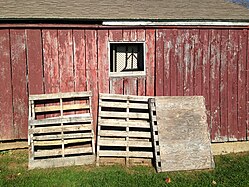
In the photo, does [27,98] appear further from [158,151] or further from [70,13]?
[158,151]

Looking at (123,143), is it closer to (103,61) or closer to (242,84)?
(103,61)

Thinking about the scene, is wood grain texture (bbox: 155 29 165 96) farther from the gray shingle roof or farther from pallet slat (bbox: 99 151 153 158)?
pallet slat (bbox: 99 151 153 158)

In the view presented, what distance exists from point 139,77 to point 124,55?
0.63 m

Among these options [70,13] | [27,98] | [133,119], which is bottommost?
[133,119]

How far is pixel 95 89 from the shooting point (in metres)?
7.29

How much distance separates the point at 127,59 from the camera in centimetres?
754

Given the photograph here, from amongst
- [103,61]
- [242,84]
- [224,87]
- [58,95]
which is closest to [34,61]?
[58,95]

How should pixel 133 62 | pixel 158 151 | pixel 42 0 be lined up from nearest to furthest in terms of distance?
pixel 158 151 < pixel 133 62 < pixel 42 0

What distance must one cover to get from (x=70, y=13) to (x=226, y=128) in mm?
4589

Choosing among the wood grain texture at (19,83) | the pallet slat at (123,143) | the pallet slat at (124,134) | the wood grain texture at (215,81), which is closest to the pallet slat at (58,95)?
the wood grain texture at (19,83)

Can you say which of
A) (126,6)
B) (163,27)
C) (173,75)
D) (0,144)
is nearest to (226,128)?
(173,75)

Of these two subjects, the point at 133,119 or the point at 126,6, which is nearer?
the point at 133,119

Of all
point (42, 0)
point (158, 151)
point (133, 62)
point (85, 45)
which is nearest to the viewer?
point (158, 151)

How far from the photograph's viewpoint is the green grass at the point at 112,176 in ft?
19.2
